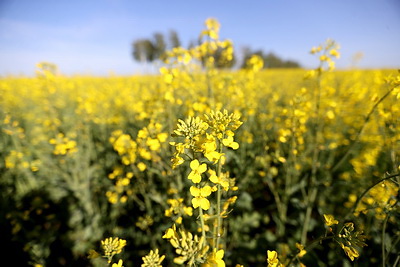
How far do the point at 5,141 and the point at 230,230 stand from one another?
16.4 feet

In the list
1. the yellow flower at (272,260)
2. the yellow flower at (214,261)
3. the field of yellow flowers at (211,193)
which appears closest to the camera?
the yellow flower at (214,261)

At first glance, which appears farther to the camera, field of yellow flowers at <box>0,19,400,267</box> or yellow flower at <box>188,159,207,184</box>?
field of yellow flowers at <box>0,19,400,267</box>

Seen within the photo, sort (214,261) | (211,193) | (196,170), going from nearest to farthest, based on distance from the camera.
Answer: (214,261) < (196,170) < (211,193)

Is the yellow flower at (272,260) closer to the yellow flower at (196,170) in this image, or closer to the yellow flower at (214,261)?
the yellow flower at (214,261)

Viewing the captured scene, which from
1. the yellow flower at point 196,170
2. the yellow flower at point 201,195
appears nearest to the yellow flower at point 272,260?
the yellow flower at point 201,195

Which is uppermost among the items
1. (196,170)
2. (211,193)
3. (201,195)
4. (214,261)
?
(196,170)

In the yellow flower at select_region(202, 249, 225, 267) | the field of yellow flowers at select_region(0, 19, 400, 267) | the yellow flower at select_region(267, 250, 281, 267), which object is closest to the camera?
the yellow flower at select_region(202, 249, 225, 267)

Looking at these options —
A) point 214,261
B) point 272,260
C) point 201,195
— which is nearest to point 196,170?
point 201,195

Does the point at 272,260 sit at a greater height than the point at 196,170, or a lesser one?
lesser

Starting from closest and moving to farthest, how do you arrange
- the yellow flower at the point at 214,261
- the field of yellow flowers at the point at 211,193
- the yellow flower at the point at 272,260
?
the yellow flower at the point at 214,261 → the yellow flower at the point at 272,260 → the field of yellow flowers at the point at 211,193

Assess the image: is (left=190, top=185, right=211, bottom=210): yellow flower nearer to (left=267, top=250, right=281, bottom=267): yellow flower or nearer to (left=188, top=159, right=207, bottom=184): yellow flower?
(left=188, top=159, right=207, bottom=184): yellow flower

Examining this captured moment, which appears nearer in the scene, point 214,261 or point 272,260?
point 214,261

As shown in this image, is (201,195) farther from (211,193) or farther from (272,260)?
(211,193)

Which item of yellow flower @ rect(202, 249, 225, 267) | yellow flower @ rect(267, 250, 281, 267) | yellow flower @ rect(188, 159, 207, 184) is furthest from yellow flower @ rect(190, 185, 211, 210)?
yellow flower @ rect(267, 250, 281, 267)
